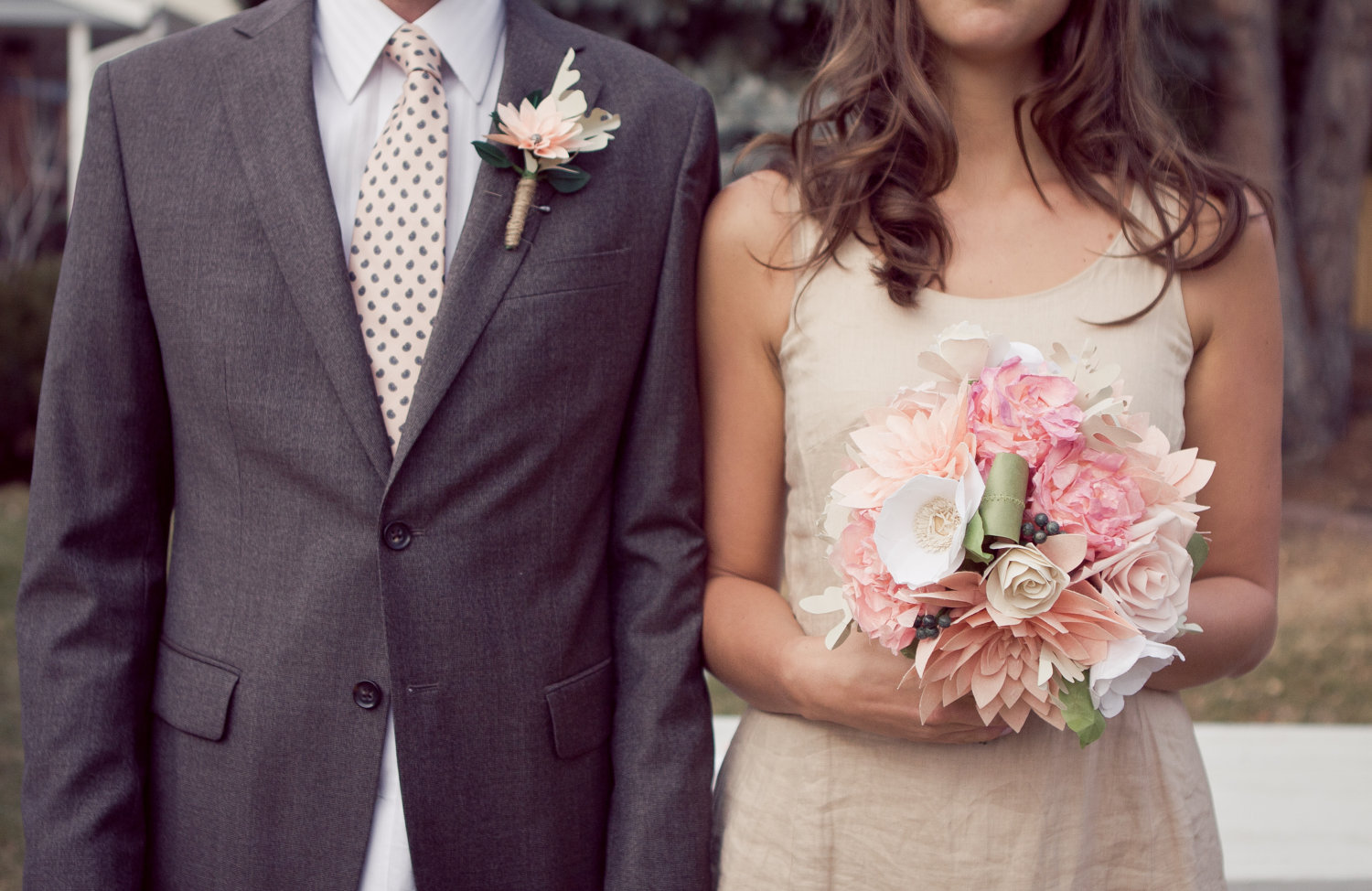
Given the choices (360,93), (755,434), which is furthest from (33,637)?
(755,434)

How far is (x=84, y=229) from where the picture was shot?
201 centimetres

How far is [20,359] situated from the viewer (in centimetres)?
969

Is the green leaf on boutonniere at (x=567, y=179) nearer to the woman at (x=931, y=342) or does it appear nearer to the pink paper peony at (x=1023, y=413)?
the woman at (x=931, y=342)

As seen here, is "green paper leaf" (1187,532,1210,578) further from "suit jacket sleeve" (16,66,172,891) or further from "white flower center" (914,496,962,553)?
"suit jacket sleeve" (16,66,172,891)

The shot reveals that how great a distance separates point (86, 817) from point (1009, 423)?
1.50 metres

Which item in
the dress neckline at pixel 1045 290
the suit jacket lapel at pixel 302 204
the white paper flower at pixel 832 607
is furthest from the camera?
the dress neckline at pixel 1045 290

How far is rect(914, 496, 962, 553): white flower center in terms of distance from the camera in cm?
163

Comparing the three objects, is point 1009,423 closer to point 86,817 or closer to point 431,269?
point 431,269

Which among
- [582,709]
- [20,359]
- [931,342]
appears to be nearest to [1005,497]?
[931,342]

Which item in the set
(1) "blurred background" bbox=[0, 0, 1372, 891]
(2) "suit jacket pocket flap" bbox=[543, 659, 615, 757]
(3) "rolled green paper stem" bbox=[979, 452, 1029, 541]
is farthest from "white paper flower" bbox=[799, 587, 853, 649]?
(1) "blurred background" bbox=[0, 0, 1372, 891]

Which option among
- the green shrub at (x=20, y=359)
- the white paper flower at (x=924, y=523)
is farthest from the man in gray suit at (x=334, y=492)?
the green shrub at (x=20, y=359)

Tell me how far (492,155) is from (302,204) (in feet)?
0.98

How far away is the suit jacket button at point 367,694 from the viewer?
77.3 inches

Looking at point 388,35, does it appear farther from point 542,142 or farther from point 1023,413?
point 1023,413
